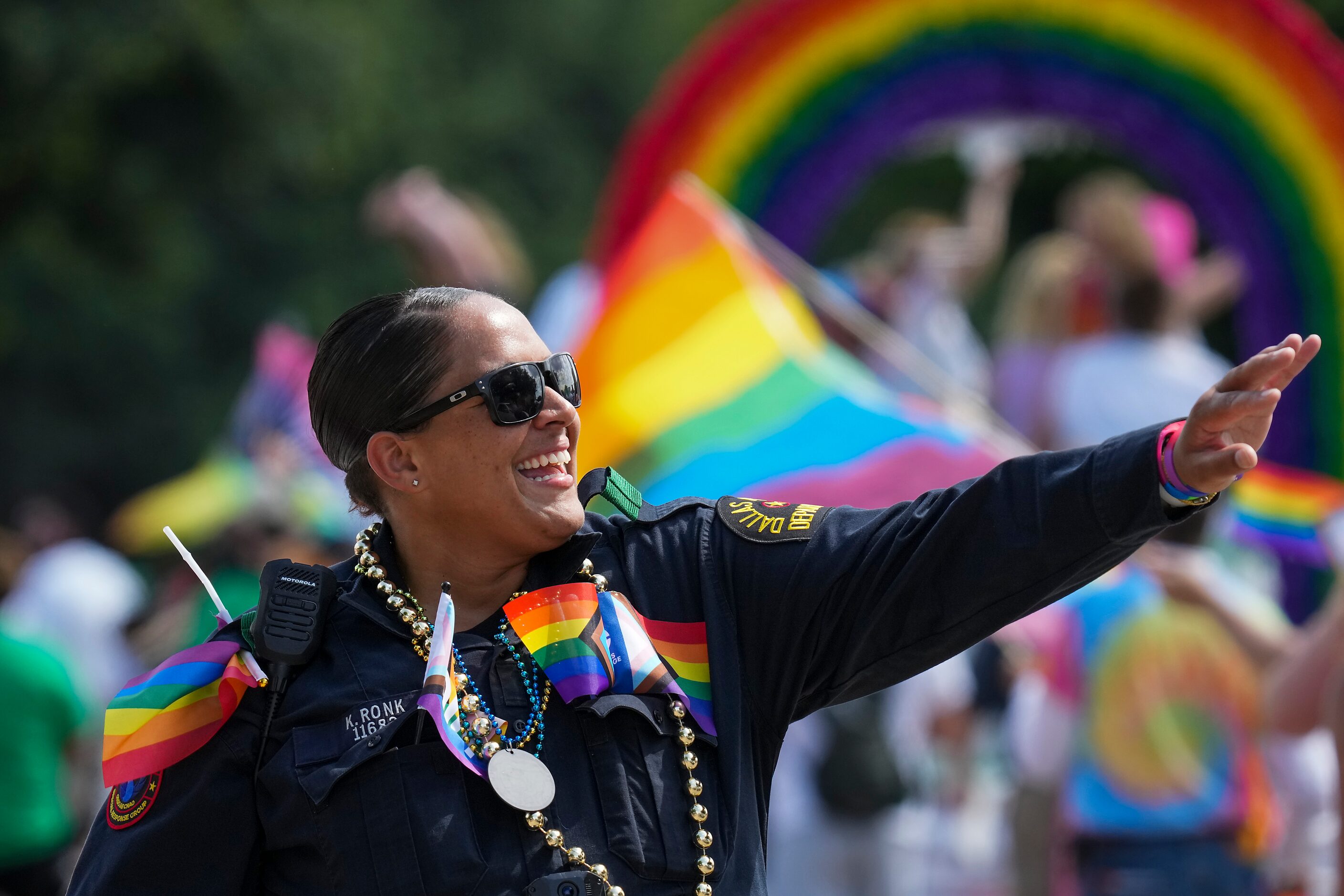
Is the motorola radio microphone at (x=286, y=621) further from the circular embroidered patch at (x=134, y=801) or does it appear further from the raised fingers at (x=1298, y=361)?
the raised fingers at (x=1298, y=361)

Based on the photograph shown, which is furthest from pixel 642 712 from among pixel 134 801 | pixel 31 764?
pixel 31 764

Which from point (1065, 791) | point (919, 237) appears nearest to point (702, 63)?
point (919, 237)

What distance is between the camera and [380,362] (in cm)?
229

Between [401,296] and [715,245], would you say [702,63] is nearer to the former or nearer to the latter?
[715,245]

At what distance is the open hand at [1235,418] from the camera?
1861 millimetres

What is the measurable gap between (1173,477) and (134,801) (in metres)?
1.32

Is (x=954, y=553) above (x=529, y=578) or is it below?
below

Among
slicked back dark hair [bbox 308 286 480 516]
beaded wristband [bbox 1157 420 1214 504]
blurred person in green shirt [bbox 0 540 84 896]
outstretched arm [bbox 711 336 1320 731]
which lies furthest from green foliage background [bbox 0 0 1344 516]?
beaded wristband [bbox 1157 420 1214 504]

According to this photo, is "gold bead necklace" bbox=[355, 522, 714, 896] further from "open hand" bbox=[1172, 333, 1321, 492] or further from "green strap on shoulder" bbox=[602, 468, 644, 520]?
"open hand" bbox=[1172, 333, 1321, 492]

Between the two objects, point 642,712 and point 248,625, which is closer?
point 642,712

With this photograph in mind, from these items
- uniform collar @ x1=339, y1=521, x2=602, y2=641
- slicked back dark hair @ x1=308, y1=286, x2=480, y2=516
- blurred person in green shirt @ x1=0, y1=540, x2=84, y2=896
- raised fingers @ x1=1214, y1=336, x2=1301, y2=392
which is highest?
blurred person in green shirt @ x1=0, y1=540, x2=84, y2=896

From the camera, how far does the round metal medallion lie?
81.8 inches

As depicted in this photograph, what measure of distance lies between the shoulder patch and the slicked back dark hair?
1.40 ft

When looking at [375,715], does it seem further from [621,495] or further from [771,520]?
[771,520]
